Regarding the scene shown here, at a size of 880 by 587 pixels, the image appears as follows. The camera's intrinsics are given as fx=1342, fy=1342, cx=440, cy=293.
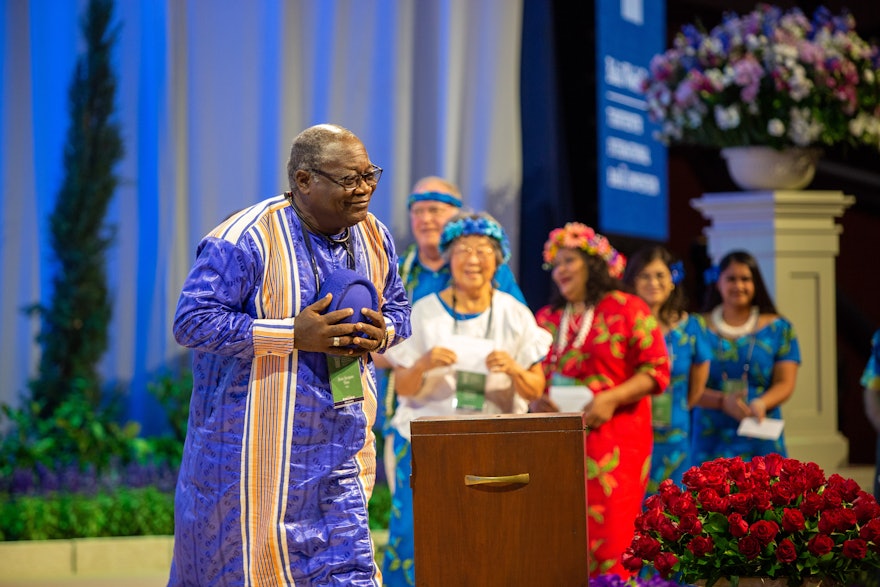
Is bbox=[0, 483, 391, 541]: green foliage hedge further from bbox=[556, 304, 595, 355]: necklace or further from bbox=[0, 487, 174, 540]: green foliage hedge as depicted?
bbox=[556, 304, 595, 355]: necklace

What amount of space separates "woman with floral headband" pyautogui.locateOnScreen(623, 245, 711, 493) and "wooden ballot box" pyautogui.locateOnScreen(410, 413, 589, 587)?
10.4ft

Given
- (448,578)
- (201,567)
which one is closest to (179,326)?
(201,567)

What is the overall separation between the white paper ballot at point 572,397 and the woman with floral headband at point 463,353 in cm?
32

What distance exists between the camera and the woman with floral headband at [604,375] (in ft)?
17.4

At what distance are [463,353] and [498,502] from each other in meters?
1.93

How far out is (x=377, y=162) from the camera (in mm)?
8523

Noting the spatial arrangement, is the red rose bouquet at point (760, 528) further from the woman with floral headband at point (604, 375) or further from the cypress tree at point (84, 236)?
the cypress tree at point (84, 236)

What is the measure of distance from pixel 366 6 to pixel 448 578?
6062 mm

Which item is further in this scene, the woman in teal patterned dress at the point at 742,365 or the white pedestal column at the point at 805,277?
the white pedestal column at the point at 805,277

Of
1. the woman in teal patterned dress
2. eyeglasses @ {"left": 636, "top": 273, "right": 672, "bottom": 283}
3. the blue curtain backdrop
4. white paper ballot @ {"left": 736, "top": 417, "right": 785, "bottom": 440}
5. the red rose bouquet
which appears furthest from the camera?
the blue curtain backdrop

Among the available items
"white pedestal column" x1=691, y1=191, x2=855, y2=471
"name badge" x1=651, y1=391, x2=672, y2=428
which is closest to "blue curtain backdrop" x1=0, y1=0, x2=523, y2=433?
"white pedestal column" x1=691, y1=191, x2=855, y2=471

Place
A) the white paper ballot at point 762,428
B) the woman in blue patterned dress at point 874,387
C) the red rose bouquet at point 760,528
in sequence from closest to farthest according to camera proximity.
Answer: the red rose bouquet at point 760,528 < the woman in blue patterned dress at point 874,387 < the white paper ballot at point 762,428

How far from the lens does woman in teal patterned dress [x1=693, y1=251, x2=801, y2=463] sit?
6355 mm

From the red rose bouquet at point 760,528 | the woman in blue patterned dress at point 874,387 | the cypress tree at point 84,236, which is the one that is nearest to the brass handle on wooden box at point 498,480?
the red rose bouquet at point 760,528
